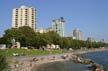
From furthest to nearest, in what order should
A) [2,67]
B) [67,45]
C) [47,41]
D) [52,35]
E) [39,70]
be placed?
[67,45] → [52,35] → [47,41] → [39,70] → [2,67]

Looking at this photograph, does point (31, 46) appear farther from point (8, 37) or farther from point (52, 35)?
point (52, 35)

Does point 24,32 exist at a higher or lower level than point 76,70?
higher

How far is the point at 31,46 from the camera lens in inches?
5379

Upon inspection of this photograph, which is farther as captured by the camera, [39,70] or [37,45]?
[37,45]

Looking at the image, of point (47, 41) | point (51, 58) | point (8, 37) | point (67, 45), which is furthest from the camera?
point (67, 45)

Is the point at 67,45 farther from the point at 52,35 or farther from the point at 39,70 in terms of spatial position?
the point at 39,70

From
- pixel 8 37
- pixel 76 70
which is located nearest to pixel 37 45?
pixel 8 37

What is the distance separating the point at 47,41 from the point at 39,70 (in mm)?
85422

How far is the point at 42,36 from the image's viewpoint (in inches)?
5605

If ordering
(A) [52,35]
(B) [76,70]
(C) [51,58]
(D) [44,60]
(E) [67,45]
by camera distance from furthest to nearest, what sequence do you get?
(E) [67,45]
(A) [52,35]
(C) [51,58]
(D) [44,60]
(B) [76,70]

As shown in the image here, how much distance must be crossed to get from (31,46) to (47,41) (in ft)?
28.5

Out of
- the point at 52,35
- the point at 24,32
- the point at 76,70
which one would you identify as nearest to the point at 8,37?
the point at 24,32

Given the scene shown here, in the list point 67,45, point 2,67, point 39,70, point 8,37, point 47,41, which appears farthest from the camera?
point 67,45

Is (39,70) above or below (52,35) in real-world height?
below
